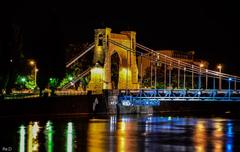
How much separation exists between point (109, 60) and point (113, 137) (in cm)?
5048

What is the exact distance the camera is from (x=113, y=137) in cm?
6319

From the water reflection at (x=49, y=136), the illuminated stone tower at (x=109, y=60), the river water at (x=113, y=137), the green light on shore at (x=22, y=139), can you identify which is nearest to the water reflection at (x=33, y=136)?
the river water at (x=113, y=137)

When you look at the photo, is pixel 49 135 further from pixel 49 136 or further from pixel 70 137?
pixel 70 137

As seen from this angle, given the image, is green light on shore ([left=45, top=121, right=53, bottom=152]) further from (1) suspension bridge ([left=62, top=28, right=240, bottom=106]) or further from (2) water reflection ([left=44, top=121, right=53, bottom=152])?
(1) suspension bridge ([left=62, top=28, right=240, bottom=106])

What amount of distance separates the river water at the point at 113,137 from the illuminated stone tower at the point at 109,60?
28258 millimetres

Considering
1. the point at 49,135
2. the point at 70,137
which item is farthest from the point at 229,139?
Result: the point at 49,135

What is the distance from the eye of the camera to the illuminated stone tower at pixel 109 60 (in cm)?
11156

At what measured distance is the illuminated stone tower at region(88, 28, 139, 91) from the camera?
112 meters

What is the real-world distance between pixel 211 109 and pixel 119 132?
66600 mm

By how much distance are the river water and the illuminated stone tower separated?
28.3 metres

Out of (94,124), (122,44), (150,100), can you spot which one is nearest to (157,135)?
(94,124)

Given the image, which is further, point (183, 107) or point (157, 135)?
point (183, 107)

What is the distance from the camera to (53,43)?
97250 millimetres

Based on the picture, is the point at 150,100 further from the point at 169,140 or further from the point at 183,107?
the point at 169,140
